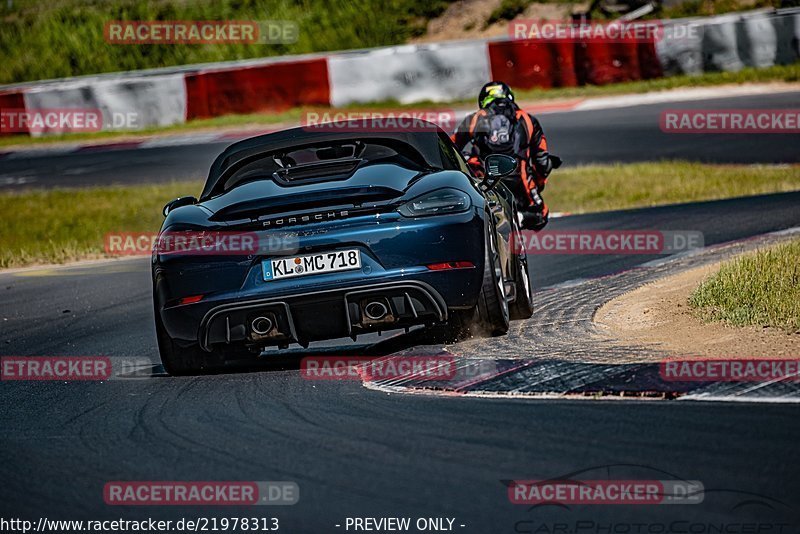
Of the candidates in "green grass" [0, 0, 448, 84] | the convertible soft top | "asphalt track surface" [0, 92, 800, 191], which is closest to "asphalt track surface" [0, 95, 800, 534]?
the convertible soft top

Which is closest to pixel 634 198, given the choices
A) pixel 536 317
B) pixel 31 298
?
pixel 31 298

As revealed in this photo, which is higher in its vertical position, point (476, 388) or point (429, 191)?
point (429, 191)

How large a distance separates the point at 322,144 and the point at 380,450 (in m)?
2.92

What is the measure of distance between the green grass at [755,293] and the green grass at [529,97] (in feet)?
55.0

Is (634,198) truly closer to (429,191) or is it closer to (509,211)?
(509,211)

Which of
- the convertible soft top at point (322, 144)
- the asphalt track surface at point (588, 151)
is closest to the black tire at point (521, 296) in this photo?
the convertible soft top at point (322, 144)

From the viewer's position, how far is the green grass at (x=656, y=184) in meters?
16.9

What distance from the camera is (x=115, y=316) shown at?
402 inches

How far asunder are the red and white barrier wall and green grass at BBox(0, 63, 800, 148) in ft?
0.51

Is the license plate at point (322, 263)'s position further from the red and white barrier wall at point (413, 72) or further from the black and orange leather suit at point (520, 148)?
the red and white barrier wall at point (413, 72)

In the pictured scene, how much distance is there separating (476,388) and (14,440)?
1.85 metres

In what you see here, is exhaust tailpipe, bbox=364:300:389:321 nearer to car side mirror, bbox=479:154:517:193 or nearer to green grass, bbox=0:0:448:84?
car side mirror, bbox=479:154:517:193

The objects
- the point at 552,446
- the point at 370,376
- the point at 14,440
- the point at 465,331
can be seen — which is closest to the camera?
the point at 552,446

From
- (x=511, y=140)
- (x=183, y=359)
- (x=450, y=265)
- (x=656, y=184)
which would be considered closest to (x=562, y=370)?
(x=450, y=265)
